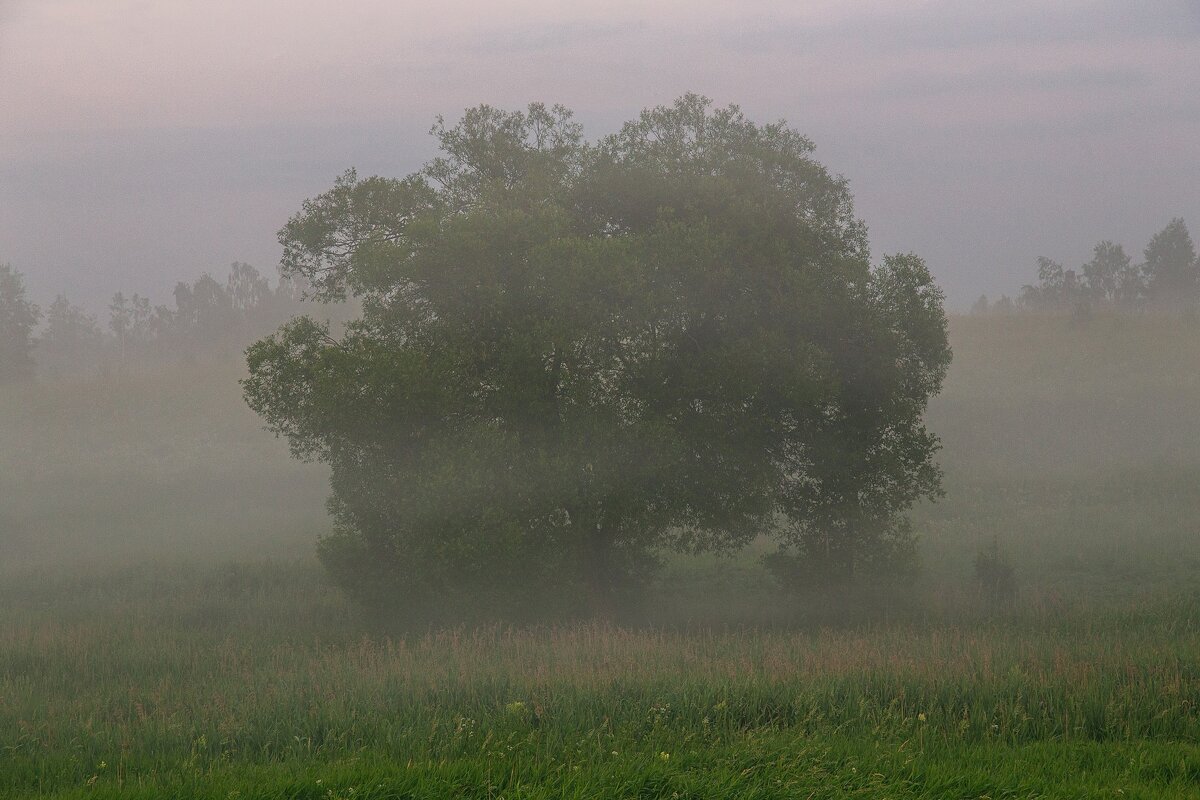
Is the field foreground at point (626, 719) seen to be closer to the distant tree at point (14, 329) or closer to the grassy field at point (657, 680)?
the grassy field at point (657, 680)

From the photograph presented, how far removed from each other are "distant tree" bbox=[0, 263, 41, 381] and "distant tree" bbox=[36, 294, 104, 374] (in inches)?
1154

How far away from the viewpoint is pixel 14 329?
72.2 m

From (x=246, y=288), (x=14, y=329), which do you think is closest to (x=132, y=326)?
(x=246, y=288)

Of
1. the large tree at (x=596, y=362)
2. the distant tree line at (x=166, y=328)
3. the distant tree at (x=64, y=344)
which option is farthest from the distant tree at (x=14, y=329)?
the large tree at (x=596, y=362)

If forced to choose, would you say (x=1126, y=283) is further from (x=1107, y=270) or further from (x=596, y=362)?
(x=596, y=362)

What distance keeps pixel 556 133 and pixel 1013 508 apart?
81.0ft

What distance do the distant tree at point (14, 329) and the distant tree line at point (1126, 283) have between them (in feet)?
298

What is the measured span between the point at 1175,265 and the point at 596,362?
90.2m

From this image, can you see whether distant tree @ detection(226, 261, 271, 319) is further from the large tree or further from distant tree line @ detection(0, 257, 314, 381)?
the large tree

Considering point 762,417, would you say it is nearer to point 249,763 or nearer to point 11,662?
point 249,763

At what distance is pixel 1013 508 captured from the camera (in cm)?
3544

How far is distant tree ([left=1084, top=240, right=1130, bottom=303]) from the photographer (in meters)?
104

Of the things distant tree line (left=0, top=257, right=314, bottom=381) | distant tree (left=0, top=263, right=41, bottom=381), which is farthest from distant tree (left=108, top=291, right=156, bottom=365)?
distant tree (left=0, top=263, right=41, bottom=381)

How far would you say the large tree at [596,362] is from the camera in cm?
1795
